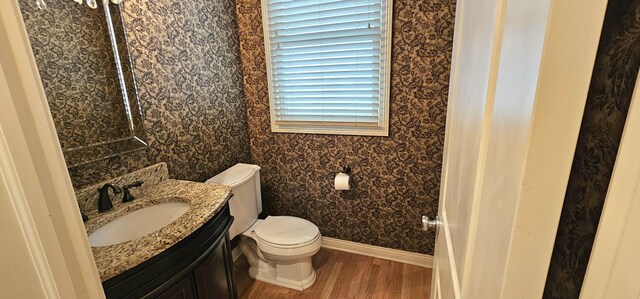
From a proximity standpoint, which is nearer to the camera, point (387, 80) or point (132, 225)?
point (132, 225)

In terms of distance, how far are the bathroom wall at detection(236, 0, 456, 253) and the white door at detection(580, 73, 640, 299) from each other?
1627mm

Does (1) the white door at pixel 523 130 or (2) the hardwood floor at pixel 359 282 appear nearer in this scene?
(1) the white door at pixel 523 130

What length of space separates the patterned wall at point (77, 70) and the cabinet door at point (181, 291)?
2.58 ft

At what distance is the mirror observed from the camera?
3.70 feet

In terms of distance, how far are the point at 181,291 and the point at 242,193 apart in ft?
2.88

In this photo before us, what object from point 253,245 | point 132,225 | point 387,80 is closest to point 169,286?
point 132,225

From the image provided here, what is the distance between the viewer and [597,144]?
282mm

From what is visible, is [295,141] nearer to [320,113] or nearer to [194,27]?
[320,113]

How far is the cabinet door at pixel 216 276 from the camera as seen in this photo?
1.12m

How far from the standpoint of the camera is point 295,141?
219cm

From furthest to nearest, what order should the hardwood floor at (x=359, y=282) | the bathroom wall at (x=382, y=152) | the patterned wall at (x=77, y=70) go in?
the hardwood floor at (x=359, y=282), the bathroom wall at (x=382, y=152), the patterned wall at (x=77, y=70)

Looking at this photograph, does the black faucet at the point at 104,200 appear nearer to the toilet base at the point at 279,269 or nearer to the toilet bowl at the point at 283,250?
the toilet bowl at the point at 283,250

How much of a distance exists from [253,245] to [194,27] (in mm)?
1570

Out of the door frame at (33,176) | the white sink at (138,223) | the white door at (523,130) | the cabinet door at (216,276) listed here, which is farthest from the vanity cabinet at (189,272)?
the white door at (523,130)
